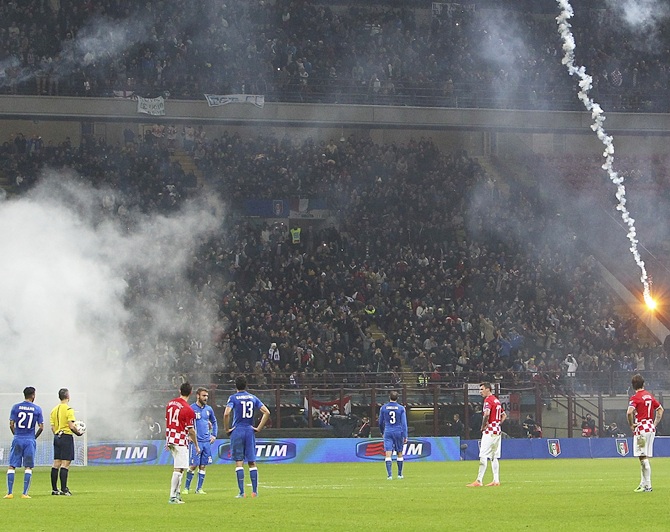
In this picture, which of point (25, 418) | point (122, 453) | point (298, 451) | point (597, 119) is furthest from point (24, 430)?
point (597, 119)

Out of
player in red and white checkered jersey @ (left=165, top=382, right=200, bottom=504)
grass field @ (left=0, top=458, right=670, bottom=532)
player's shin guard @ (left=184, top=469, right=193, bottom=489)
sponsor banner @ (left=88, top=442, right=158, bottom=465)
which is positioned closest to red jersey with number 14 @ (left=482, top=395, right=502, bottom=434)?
grass field @ (left=0, top=458, right=670, bottom=532)

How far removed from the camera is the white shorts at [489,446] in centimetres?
2553

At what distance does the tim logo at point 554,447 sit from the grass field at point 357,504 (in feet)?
30.9

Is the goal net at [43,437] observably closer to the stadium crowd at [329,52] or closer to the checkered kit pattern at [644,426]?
the checkered kit pattern at [644,426]

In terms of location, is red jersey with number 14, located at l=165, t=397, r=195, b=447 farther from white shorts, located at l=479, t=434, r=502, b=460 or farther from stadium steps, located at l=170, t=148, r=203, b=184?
stadium steps, located at l=170, t=148, r=203, b=184

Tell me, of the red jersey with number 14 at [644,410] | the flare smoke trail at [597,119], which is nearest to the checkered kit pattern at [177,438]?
the red jersey with number 14 at [644,410]

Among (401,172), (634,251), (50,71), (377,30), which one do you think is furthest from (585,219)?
(50,71)

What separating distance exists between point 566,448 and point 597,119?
19349 mm

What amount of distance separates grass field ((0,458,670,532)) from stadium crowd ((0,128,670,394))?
468 inches

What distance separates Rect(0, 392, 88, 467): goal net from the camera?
113 ft

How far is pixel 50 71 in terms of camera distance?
50.3m

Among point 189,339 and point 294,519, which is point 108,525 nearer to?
point 294,519

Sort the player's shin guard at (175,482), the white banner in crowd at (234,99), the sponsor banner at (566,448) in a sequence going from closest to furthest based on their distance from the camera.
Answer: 1. the player's shin guard at (175,482)
2. the sponsor banner at (566,448)
3. the white banner in crowd at (234,99)

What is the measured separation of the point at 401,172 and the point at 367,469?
22.6 meters
